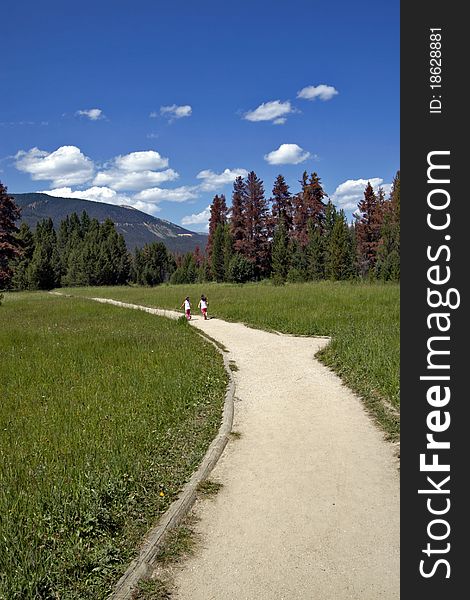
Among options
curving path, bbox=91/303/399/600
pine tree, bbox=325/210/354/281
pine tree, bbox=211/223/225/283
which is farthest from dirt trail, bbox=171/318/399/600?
pine tree, bbox=211/223/225/283

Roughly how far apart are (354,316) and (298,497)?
52.7ft

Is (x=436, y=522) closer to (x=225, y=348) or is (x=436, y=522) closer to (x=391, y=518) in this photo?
(x=391, y=518)

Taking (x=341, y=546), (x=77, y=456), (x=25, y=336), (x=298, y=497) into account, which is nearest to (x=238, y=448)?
(x=298, y=497)

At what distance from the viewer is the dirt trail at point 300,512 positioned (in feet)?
12.5

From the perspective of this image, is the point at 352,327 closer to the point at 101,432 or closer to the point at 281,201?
the point at 101,432

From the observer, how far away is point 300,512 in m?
4.89

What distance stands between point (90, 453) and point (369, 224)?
64.5 metres

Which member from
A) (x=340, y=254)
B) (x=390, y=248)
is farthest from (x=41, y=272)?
(x=390, y=248)

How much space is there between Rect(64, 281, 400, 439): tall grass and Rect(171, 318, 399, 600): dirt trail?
2.16 feet

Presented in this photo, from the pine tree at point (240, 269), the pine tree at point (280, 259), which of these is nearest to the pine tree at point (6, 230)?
the pine tree at point (240, 269)

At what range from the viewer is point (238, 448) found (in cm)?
686

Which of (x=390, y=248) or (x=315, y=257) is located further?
(x=315, y=257)

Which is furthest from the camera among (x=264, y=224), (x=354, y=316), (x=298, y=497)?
(x=264, y=224)

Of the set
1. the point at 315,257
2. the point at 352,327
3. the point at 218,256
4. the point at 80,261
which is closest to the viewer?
the point at 352,327
